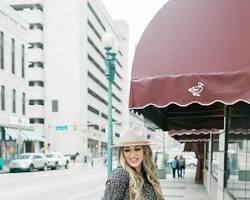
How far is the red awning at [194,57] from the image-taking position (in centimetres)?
471

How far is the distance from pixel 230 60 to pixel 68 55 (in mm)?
76735

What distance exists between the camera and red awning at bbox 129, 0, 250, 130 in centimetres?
471

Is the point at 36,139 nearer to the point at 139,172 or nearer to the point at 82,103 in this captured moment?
the point at 82,103

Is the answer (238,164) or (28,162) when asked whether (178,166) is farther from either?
(238,164)

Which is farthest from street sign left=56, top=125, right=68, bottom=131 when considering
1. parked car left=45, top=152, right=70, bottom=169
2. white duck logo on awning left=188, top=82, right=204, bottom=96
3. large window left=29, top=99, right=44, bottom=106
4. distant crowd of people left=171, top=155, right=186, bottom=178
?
white duck logo on awning left=188, top=82, right=204, bottom=96

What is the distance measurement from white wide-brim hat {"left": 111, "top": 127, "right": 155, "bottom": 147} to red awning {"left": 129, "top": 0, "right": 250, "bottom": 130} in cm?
138

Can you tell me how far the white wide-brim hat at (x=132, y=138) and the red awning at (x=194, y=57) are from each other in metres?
1.38

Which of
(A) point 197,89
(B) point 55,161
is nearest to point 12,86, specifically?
(B) point 55,161

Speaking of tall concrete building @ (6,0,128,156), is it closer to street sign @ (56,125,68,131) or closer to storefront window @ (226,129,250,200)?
street sign @ (56,125,68,131)

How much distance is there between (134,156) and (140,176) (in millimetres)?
150

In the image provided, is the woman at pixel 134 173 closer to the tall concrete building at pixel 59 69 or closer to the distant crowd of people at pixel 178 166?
the distant crowd of people at pixel 178 166

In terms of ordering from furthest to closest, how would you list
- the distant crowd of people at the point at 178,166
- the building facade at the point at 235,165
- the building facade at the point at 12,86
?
the building facade at the point at 12,86 < the distant crowd of people at the point at 178,166 < the building facade at the point at 235,165

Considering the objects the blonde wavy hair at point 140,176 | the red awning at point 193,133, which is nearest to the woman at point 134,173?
the blonde wavy hair at point 140,176

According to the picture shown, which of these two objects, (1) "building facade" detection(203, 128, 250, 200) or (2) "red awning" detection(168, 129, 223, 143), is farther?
(2) "red awning" detection(168, 129, 223, 143)
